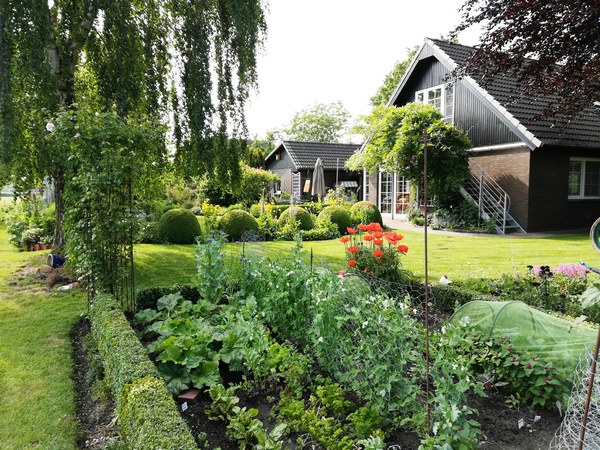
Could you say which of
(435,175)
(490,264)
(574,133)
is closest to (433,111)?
(435,175)

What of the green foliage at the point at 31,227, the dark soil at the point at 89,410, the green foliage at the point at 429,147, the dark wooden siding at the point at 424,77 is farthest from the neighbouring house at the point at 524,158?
the dark soil at the point at 89,410

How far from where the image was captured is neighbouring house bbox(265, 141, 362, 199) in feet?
90.4

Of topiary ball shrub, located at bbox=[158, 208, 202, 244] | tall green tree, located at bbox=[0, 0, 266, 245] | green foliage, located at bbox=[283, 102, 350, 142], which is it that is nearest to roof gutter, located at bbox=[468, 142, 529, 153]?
tall green tree, located at bbox=[0, 0, 266, 245]

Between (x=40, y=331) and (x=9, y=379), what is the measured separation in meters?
1.33

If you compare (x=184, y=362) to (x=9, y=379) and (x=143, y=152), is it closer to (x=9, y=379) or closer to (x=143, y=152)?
(x=9, y=379)

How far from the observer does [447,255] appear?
9.52m

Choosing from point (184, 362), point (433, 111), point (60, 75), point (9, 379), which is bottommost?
point (9, 379)

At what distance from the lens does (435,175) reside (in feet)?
50.1

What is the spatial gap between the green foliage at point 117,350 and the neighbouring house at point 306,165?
72.7 ft

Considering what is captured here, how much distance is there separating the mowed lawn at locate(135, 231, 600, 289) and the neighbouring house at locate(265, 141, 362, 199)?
562 inches

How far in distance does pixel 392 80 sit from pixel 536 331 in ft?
126

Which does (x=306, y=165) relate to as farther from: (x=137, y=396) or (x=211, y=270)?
(x=137, y=396)

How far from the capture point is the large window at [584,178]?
1475cm

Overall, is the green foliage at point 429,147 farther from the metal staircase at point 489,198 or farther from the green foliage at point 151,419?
the green foliage at point 151,419
